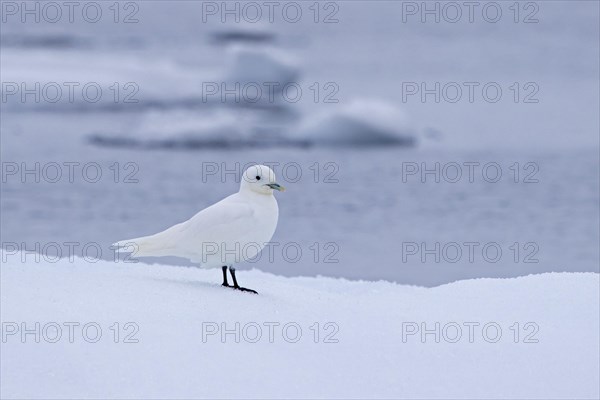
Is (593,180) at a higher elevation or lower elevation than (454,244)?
higher

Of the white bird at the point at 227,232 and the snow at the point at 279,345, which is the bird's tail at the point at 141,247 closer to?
the white bird at the point at 227,232

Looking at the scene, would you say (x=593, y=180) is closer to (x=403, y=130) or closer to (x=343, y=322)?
(x=403, y=130)

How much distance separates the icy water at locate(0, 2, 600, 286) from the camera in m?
A: 9.96

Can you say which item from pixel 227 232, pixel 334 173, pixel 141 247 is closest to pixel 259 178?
pixel 227 232

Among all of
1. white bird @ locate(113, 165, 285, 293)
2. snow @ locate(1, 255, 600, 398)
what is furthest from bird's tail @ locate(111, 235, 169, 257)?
snow @ locate(1, 255, 600, 398)

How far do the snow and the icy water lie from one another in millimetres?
3646

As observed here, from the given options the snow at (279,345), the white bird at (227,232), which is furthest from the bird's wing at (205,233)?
the snow at (279,345)

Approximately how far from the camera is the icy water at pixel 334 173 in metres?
9.96

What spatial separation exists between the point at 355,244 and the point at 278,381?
20.5 feet

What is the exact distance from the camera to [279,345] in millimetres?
4203

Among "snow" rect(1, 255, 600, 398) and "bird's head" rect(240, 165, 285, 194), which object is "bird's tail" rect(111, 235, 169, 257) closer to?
"snow" rect(1, 255, 600, 398)

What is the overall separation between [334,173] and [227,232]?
9406mm

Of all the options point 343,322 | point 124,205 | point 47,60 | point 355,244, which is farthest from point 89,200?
point 47,60

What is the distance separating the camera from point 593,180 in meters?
14.2
